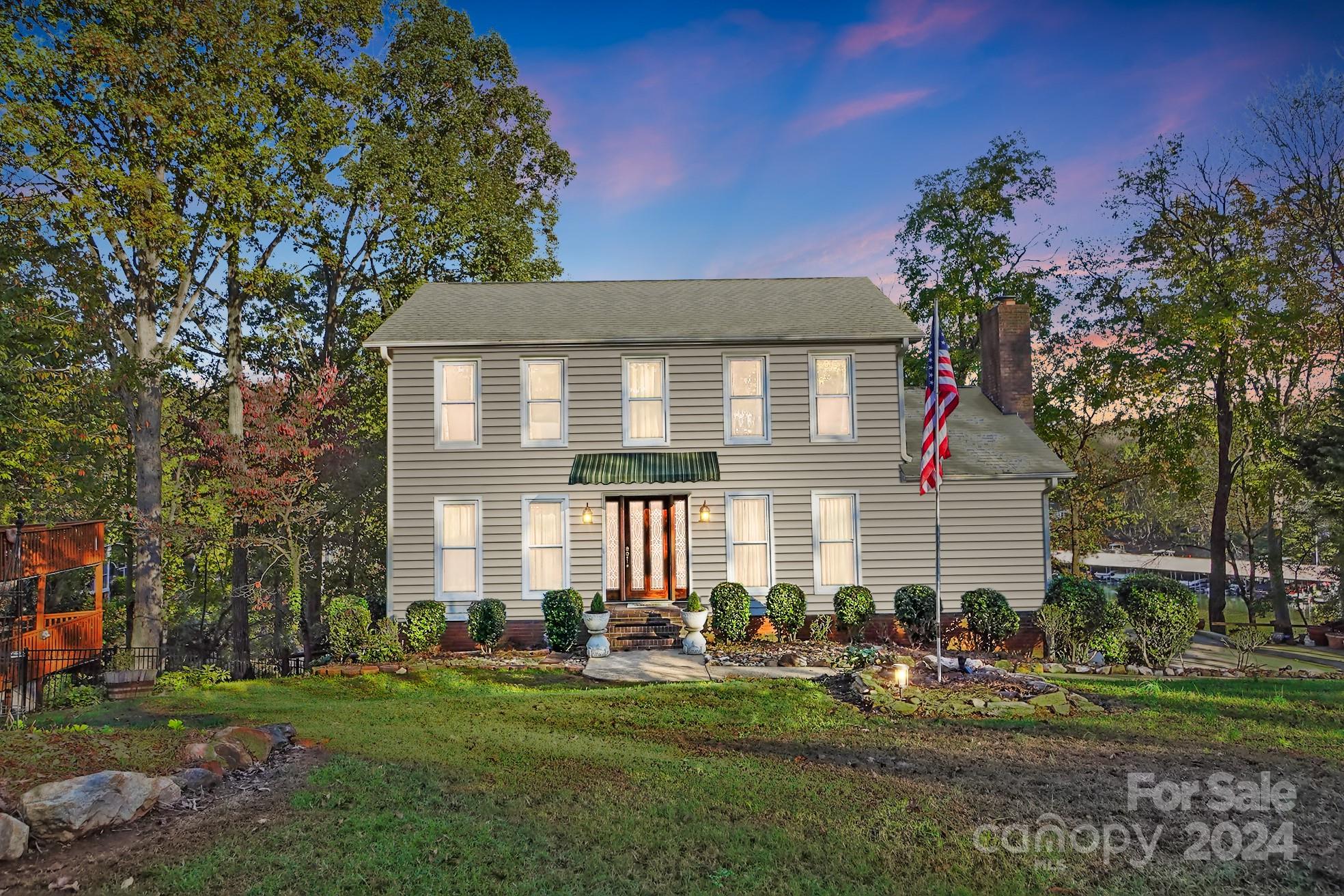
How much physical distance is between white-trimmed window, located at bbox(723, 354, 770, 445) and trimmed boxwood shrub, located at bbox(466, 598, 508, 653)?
619cm

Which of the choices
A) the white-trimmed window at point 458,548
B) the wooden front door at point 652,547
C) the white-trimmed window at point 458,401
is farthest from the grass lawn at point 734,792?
the white-trimmed window at point 458,401

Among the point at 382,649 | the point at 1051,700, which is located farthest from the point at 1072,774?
the point at 382,649

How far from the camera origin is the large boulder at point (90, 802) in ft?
17.5

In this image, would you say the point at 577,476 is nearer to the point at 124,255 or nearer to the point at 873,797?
the point at 873,797

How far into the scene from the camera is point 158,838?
5.52m

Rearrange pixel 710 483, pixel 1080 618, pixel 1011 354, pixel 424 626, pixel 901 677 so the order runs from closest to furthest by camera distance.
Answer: pixel 901 677 → pixel 1080 618 → pixel 424 626 → pixel 710 483 → pixel 1011 354

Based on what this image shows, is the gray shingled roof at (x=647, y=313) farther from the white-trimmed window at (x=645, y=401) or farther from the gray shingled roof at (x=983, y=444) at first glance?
the gray shingled roof at (x=983, y=444)

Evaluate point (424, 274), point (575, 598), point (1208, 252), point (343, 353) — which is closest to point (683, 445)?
point (575, 598)

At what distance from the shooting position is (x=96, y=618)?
1603 centimetres

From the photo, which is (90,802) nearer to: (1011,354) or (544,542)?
(544,542)

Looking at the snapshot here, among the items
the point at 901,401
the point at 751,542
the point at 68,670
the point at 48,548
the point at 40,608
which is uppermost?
the point at 901,401

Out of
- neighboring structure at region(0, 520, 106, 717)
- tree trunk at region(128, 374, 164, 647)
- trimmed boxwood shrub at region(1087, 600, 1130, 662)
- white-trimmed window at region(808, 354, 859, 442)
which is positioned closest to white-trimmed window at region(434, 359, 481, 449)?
tree trunk at region(128, 374, 164, 647)

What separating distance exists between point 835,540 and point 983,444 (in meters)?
4.40

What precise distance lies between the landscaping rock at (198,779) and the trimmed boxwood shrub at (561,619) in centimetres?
816
